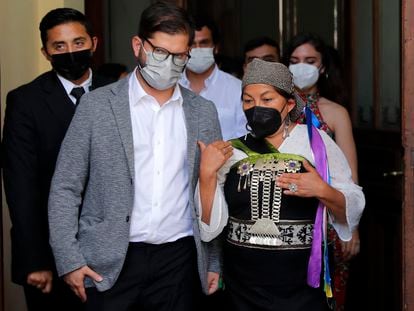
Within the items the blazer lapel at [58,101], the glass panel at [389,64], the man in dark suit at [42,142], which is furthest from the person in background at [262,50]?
the blazer lapel at [58,101]

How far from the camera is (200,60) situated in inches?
162

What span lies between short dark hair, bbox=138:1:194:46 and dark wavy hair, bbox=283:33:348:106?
A: 1.37 metres

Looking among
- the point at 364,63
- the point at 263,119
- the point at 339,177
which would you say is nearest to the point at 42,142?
the point at 263,119

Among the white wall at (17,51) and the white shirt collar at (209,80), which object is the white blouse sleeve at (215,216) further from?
the white wall at (17,51)

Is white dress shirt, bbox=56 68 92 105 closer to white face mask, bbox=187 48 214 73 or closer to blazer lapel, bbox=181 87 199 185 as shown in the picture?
blazer lapel, bbox=181 87 199 185

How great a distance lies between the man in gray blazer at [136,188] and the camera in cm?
276

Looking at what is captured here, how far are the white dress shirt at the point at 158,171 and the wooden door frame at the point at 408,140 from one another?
0.79 m

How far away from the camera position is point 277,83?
112 inches

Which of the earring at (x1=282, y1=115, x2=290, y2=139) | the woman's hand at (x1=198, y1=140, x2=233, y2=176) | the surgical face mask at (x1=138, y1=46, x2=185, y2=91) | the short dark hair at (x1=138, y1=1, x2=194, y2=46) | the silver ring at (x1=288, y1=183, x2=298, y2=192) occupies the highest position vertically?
the short dark hair at (x1=138, y1=1, x2=194, y2=46)

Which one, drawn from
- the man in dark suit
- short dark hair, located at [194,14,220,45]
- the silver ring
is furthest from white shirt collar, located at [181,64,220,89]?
the silver ring

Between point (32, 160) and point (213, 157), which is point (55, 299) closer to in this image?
point (32, 160)

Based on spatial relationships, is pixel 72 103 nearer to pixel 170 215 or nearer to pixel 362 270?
pixel 170 215

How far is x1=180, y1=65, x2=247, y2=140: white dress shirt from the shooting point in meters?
3.98

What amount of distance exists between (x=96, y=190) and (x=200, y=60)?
1496 millimetres
